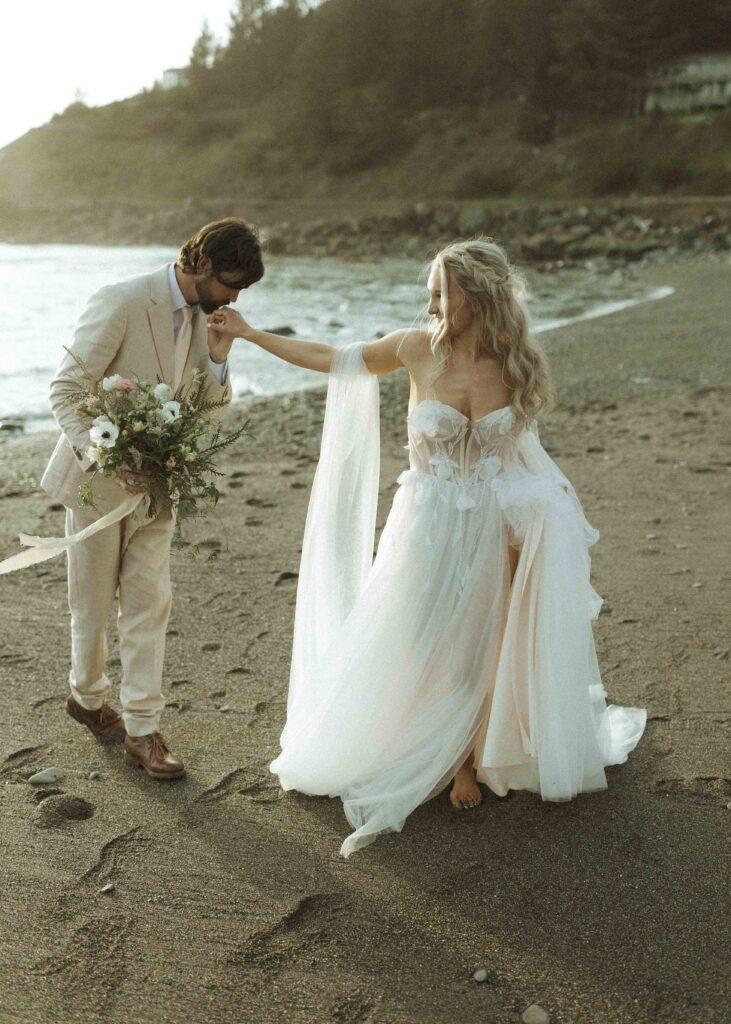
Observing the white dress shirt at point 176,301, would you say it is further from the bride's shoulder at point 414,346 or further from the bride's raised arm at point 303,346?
the bride's shoulder at point 414,346

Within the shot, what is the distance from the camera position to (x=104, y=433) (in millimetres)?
3670

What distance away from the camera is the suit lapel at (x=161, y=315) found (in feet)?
13.1

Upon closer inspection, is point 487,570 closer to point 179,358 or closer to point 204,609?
point 179,358

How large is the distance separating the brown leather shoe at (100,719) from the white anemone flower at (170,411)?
1.51 meters

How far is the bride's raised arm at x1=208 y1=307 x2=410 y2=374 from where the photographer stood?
421 centimetres

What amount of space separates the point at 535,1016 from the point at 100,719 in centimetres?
236

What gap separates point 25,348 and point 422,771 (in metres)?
17.4

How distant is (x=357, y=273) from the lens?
3562cm

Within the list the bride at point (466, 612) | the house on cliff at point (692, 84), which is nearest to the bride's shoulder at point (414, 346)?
the bride at point (466, 612)

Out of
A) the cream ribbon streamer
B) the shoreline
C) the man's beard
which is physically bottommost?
the shoreline

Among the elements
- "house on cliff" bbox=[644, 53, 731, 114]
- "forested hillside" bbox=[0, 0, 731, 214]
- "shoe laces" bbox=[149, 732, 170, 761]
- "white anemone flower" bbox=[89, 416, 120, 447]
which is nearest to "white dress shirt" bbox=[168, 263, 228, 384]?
"white anemone flower" bbox=[89, 416, 120, 447]

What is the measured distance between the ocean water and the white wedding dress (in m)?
5.05

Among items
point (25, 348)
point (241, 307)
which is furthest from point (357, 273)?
point (25, 348)

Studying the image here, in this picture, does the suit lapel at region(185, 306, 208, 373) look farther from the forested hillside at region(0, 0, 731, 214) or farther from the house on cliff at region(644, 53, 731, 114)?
the house on cliff at region(644, 53, 731, 114)
